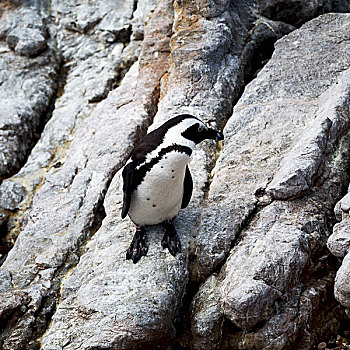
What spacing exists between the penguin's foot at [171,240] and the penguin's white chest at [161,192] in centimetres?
11

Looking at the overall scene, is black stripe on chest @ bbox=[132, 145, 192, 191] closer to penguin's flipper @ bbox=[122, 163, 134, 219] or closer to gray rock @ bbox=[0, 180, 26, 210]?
penguin's flipper @ bbox=[122, 163, 134, 219]

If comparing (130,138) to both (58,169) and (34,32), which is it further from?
(34,32)

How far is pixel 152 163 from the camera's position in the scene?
16.9 ft

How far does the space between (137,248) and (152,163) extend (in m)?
0.89

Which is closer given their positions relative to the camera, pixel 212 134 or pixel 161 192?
pixel 161 192

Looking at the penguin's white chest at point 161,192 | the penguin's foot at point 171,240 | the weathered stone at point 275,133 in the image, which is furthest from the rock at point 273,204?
the penguin's white chest at point 161,192

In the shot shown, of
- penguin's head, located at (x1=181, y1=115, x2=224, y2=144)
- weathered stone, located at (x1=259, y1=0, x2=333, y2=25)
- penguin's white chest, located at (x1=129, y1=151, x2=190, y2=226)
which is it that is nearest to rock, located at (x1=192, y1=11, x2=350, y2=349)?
penguin's white chest, located at (x1=129, y1=151, x2=190, y2=226)

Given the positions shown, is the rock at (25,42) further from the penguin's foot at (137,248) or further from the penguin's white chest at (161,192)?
the penguin's foot at (137,248)

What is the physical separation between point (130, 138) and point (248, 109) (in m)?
1.59

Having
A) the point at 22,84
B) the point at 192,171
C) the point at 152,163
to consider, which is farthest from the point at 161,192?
the point at 22,84

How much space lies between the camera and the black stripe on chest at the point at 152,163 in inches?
201

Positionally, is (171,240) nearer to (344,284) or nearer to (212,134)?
(212,134)

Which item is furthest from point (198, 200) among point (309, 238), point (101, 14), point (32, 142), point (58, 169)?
point (101, 14)

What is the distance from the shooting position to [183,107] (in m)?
6.97
